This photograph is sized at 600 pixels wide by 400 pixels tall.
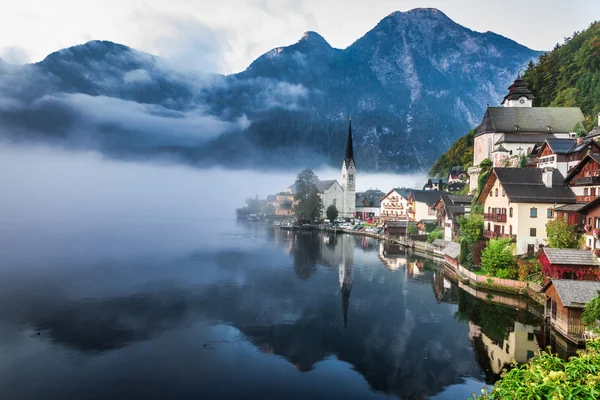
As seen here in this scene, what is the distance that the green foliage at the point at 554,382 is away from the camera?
7.25 meters

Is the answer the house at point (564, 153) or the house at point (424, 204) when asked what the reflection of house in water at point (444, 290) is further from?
the house at point (424, 204)

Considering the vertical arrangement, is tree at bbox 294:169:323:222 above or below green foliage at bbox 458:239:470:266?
above

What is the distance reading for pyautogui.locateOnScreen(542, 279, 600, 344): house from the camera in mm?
25252

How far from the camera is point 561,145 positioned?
4700 cm

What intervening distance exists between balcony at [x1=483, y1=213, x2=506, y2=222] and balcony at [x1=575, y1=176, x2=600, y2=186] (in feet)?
22.3

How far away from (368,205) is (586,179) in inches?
3947

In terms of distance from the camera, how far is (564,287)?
26.8 metres

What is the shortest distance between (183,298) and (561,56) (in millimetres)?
86506

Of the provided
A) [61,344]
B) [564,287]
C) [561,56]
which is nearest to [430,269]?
[564,287]

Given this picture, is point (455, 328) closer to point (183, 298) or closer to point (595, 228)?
point (595, 228)

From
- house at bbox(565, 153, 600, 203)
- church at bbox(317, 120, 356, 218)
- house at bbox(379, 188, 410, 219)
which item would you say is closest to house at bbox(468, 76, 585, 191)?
house at bbox(565, 153, 600, 203)

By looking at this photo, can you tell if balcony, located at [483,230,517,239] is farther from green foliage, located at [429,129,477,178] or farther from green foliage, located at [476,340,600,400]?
green foliage, located at [429,129,477,178]

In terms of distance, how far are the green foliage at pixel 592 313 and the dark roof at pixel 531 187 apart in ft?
58.9

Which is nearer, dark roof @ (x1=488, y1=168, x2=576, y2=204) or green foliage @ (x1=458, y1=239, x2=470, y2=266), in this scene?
dark roof @ (x1=488, y1=168, x2=576, y2=204)
